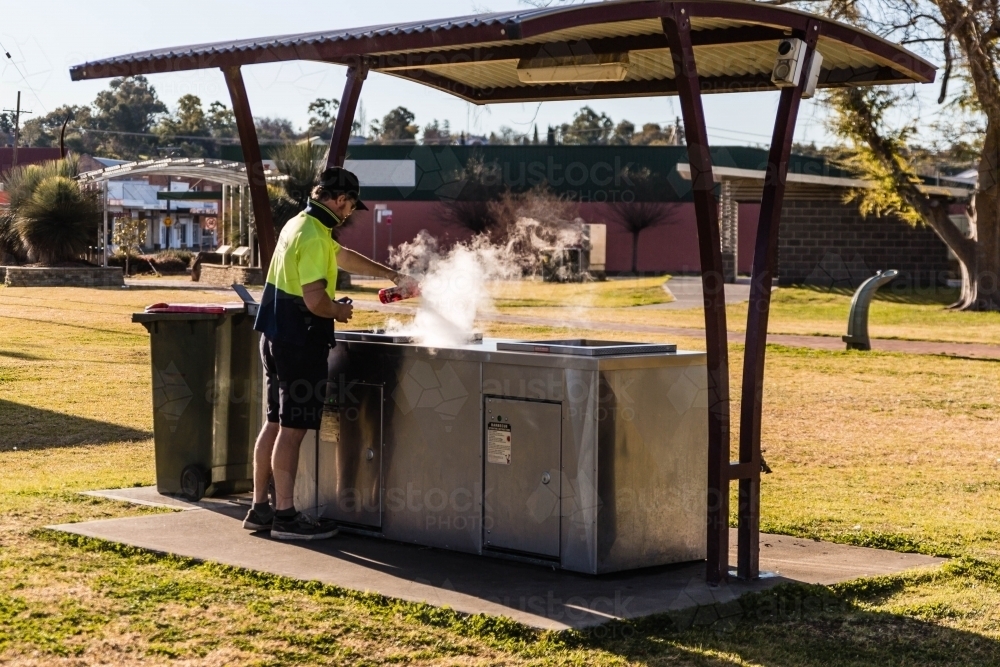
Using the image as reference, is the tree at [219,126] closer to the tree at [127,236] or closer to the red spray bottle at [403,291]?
the tree at [127,236]

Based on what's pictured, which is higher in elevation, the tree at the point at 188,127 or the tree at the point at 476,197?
the tree at the point at 188,127

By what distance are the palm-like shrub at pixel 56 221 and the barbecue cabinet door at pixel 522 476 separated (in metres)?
34.9

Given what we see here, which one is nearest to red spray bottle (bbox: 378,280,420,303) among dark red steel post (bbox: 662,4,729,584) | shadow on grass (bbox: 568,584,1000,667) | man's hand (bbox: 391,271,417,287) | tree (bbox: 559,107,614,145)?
man's hand (bbox: 391,271,417,287)

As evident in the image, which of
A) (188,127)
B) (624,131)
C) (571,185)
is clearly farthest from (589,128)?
A: (571,185)

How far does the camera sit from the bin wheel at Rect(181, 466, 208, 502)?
780cm

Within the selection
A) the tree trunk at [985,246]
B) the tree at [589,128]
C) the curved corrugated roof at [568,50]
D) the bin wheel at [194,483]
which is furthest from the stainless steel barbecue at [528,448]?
the tree at [589,128]

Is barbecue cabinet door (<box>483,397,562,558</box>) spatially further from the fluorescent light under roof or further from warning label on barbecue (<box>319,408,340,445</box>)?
the fluorescent light under roof

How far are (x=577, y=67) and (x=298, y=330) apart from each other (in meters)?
2.12

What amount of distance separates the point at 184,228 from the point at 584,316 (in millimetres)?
61464

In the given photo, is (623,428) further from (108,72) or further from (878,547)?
(108,72)

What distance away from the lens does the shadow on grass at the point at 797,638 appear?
16.0 feet

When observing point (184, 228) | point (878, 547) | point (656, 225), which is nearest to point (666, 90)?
point (878, 547)

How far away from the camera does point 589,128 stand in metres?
108

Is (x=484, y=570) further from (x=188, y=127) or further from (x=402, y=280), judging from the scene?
(x=188, y=127)
